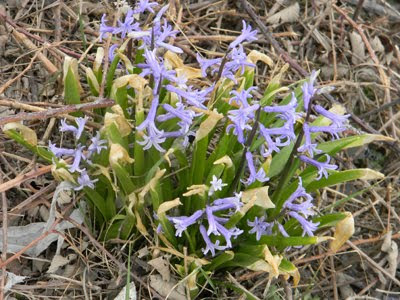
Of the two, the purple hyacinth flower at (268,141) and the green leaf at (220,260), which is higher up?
the purple hyacinth flower at (268,141)

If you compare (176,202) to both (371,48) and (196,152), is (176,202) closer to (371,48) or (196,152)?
(196,152)

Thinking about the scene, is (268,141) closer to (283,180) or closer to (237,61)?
(283,180)

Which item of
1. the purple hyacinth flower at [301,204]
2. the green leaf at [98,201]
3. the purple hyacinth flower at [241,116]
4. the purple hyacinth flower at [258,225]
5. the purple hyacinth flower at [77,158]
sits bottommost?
the green leaf at [98,201]

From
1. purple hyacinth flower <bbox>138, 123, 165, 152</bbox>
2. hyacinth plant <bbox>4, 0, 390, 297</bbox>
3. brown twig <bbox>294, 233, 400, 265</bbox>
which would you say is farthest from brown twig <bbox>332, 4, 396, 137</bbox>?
purple hyacinth flower <bbox>138, 123, 165, 152</bbox>

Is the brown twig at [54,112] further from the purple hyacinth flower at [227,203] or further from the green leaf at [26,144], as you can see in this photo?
the purple hyacinth flower at [227,203]

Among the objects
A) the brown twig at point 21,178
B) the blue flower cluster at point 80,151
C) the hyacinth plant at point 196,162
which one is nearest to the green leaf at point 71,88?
the hyacinth plant at point 196,162

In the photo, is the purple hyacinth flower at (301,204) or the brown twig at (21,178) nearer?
the purple hyacinth flower at (301,204)

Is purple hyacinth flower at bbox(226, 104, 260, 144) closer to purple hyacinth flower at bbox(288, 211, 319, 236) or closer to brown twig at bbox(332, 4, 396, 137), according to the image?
purple hyacinth flower at bbox(288, 211, 319, 236)
